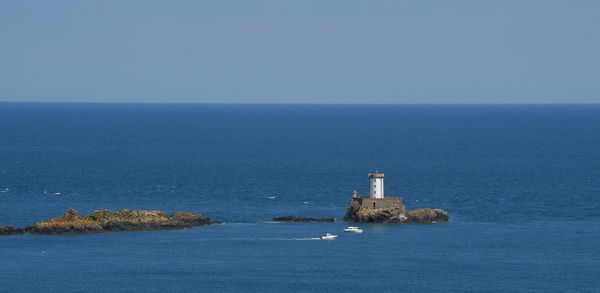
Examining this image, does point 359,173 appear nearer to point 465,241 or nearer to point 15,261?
point 465,241

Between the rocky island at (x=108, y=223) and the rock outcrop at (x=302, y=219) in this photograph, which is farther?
the rock outcrop at (x=302, y=219)

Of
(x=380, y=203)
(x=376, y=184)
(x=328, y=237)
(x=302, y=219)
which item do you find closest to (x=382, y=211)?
(x=380, y=203)

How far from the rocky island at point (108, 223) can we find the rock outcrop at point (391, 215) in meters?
15.9

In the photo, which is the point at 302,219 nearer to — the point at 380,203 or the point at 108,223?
the point at 380,203

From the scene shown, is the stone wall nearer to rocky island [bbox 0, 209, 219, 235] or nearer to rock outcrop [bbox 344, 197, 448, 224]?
rock outcrop [bbox 344, 197, 448, 224]

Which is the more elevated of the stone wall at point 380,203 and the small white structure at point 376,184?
the small white structure at point 376,184

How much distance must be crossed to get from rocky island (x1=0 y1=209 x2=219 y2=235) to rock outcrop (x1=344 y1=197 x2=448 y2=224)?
15.9 meters

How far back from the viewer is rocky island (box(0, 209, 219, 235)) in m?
118

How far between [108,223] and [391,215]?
93.4ft

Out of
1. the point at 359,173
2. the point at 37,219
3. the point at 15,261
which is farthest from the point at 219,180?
the point at 15,261

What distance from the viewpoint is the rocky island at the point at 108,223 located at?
118 m

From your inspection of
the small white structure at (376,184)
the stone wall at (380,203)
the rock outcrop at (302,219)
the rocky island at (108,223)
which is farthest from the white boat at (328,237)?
the rocky island at (108,223)

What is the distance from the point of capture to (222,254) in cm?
10875

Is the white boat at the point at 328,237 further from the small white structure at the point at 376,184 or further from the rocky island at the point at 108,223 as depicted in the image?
the rocky island at the point at 108,223
